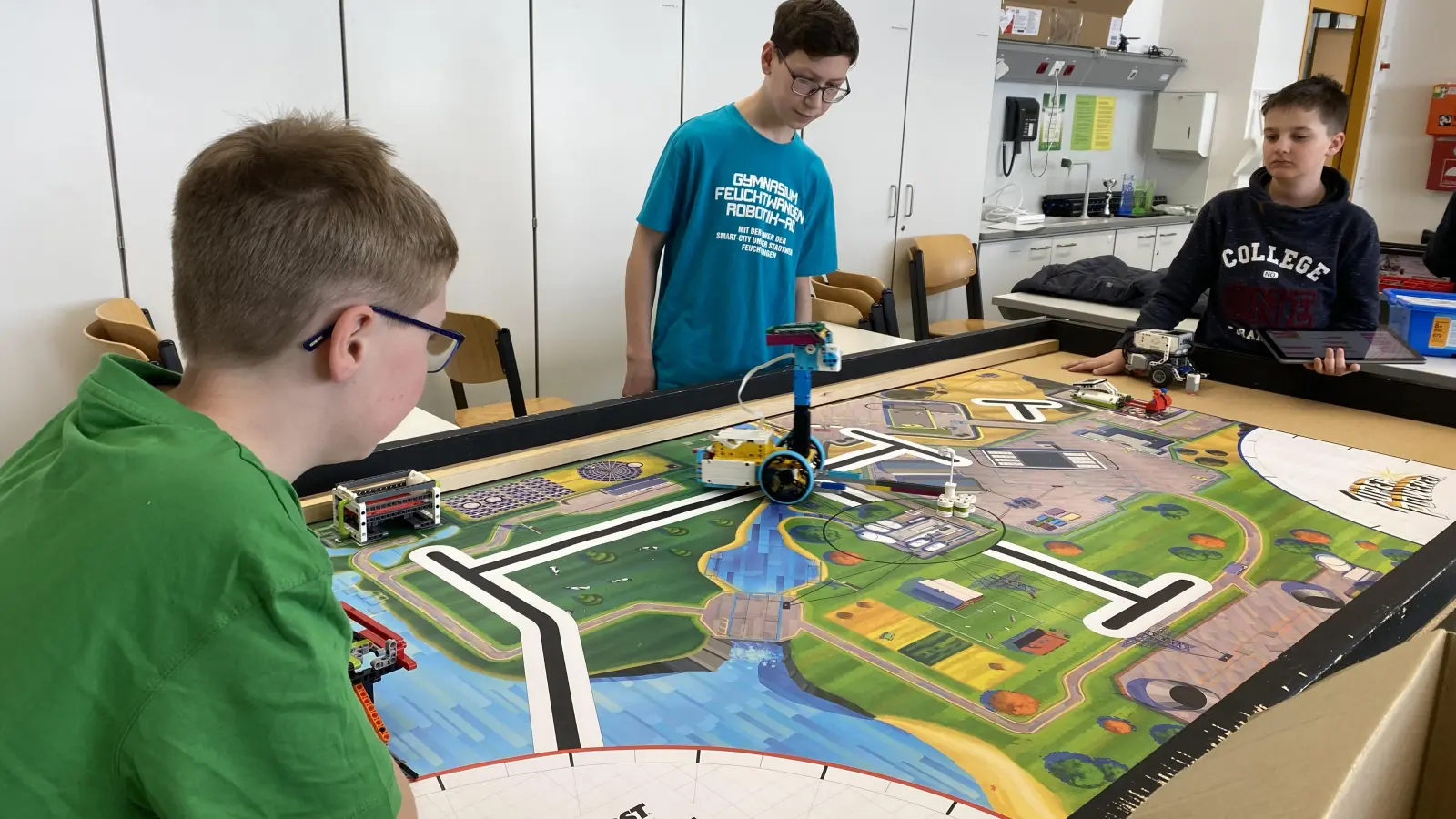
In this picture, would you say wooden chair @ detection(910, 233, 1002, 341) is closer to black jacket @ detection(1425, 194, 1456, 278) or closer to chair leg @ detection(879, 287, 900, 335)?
chair leg @ detection(879, 287, 900, 335)

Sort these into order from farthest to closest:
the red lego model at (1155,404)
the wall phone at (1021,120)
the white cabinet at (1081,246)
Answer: the white cabinet at (1081,246)
the wall phone at (1021,120)
the red lego model at (1155,404)

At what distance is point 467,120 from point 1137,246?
417 cm

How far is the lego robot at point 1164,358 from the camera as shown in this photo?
7.43ft

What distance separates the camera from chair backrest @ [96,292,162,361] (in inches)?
92.6

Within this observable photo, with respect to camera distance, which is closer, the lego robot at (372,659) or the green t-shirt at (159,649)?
the green t-shirt at (159,649)

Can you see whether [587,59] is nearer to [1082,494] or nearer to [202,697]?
[1082,494]

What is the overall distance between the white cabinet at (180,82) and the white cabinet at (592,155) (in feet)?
2.40

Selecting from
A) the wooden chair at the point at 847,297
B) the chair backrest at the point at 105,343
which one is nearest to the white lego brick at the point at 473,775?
the chair backrest at the point at 105,343

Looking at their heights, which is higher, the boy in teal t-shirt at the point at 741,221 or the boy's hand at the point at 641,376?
the boy in teal t-shirt at the point at 741,221

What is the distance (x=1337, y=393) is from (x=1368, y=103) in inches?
213

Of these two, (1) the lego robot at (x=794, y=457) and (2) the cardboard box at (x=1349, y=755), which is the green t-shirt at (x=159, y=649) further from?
(1) the lego robot at (x=794, y=457)

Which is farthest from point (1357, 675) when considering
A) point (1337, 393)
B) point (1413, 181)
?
point (1413, 181)

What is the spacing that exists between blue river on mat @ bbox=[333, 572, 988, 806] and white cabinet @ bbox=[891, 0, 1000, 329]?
344 cm

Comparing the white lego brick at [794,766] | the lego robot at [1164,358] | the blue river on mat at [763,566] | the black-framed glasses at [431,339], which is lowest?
the white lego brick at [794,766]
